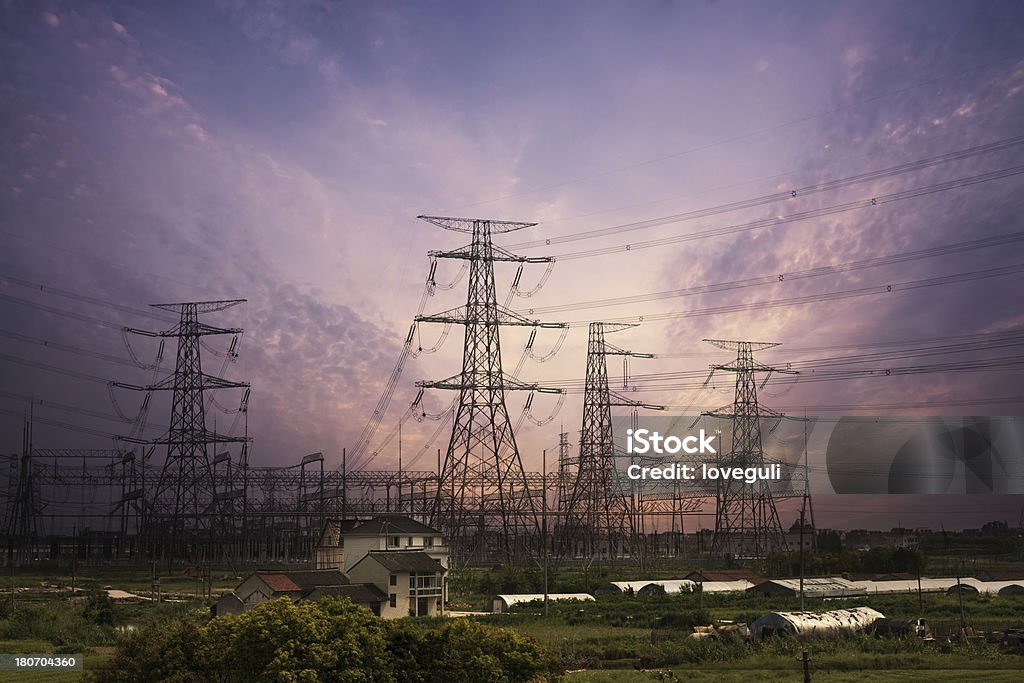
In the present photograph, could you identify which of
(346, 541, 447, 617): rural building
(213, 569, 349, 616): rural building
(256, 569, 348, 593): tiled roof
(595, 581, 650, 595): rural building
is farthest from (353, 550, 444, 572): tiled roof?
(595, 581, 650, 595): rural building

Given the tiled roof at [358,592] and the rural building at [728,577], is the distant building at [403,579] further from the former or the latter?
the rural building at [728,577]

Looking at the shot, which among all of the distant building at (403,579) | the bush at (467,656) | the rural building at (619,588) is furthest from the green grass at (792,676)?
the rural building at (619,588)

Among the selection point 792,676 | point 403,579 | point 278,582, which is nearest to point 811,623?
point 792,676

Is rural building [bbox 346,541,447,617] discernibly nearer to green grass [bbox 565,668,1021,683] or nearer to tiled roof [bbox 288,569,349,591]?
tiled roof [bbox 288,569,349,591]

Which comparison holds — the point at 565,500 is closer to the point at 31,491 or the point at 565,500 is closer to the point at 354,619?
the point at 31,491

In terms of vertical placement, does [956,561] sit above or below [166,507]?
below

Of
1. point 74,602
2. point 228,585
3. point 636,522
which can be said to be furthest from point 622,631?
point 636,522

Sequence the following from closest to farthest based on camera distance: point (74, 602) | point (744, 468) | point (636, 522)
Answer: point (74, 602)
point (744, 468)
point (636, 522)
